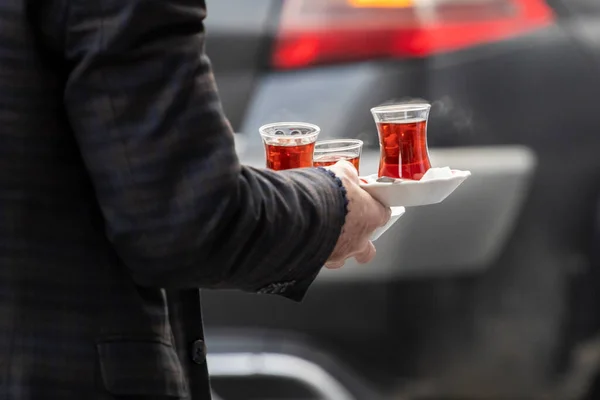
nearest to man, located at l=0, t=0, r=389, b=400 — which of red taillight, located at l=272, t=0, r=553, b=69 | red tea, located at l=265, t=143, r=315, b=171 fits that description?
red tea, located at l=265, t=143, r=315, b=171

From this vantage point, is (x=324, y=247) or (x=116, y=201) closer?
(x=116, y=201)

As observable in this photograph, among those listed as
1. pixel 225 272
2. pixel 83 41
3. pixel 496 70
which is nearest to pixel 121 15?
pixel 83 41

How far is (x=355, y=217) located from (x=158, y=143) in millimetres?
331

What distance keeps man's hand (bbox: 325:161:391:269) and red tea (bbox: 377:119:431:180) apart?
0.08 metres

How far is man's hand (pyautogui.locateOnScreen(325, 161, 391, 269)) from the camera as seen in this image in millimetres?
1431

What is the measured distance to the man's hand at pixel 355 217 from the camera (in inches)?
56.3

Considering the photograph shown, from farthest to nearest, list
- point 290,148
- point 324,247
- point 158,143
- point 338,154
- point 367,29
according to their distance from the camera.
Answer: point 367,29 → point 338,154 → point 290,148 → point 324,247 → point 158,143

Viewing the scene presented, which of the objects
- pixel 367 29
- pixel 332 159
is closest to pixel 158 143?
pixel 332 159

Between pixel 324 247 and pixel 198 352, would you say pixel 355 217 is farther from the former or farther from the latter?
pixel 198 352

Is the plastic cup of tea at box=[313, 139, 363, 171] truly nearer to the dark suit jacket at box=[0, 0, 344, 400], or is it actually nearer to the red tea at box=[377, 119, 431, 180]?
the red tea at box=[377, 119, 431, 180]

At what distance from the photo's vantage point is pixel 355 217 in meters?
1.43

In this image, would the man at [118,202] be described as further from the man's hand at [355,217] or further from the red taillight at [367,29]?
the red taillight at [367,29]

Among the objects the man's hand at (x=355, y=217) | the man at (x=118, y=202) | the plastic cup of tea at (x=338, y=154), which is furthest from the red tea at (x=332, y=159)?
the man at (x=118, y=202)

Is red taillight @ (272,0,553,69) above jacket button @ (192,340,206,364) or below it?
above
